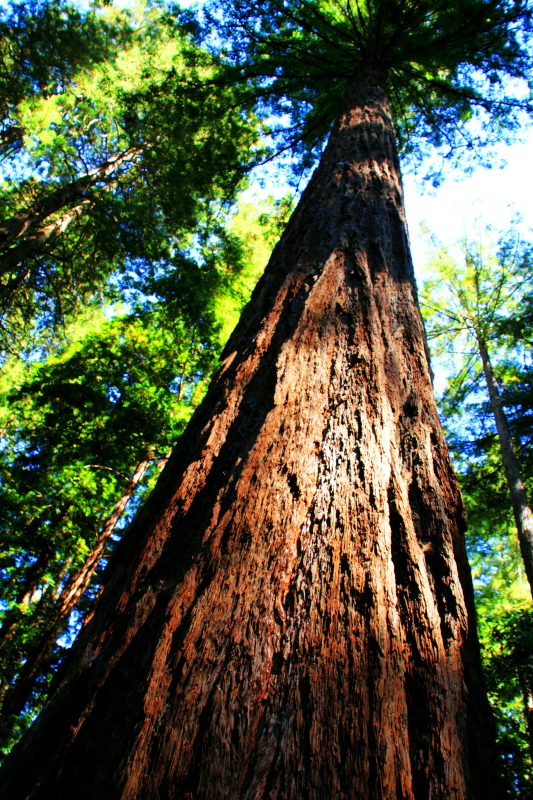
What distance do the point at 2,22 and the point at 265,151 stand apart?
7045 mm

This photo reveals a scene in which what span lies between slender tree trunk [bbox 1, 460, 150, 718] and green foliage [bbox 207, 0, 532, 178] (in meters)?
6.83

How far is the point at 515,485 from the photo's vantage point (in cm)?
736

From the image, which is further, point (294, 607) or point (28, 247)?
point (28, 247)

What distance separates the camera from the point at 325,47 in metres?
6.00

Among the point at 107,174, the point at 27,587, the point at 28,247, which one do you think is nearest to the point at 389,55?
the point at 28,247

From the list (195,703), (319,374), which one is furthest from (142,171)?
(195,703)

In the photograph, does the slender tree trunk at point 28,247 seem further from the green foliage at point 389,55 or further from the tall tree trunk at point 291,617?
the tall tree trunk at point 291,617

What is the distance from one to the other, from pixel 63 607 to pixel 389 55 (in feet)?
31.8

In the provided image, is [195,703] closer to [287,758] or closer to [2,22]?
[287,758]

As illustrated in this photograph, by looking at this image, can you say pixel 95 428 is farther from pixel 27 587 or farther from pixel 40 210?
pixel 27 587

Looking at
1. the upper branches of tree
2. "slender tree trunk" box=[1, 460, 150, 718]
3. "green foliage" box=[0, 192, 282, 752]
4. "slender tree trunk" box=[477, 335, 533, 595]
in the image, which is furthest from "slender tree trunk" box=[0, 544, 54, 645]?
"slender tree trunk" box=[477, 335, 533, 595]

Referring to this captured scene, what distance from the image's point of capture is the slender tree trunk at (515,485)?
21.8 feet

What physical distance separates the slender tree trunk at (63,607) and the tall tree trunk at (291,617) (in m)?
5.52

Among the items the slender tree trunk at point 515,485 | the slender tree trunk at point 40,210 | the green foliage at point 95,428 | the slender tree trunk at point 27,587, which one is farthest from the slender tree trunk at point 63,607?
the slender tree trunk at point 515,485
